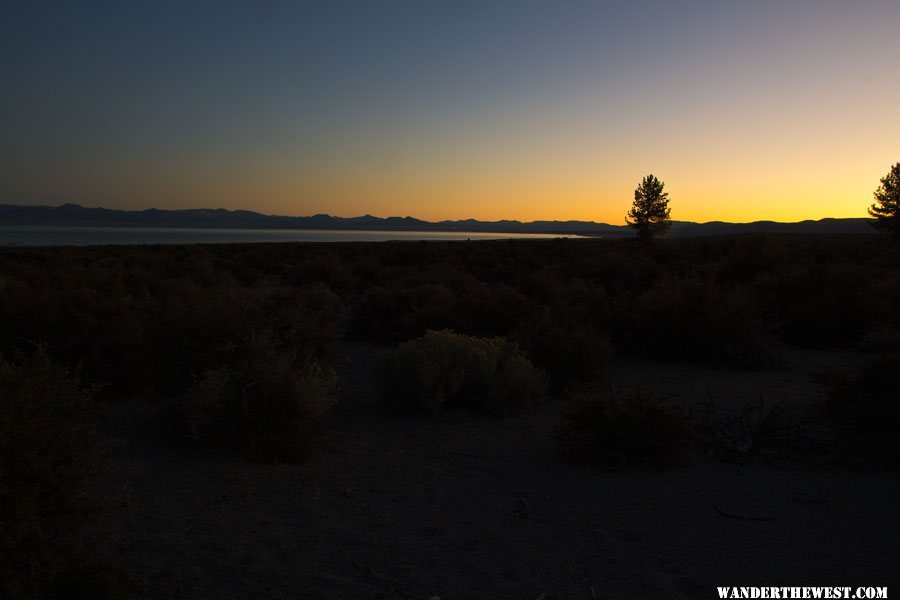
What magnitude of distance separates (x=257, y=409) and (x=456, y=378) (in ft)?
7.67

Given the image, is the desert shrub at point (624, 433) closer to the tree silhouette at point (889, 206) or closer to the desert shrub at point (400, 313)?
the desert shrub at point (400, 313)

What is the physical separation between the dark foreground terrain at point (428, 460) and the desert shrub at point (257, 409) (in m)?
0.02

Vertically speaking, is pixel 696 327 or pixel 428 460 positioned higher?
pixel 696 327

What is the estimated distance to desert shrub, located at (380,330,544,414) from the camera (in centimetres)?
701

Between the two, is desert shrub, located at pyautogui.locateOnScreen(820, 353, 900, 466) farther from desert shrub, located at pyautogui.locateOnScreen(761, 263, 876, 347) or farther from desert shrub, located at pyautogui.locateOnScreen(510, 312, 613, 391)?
desert shrub, located at pyautogui.locateOnScreen(761, 263, 876, 347)

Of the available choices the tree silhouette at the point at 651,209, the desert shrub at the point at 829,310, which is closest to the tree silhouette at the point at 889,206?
the tree silhouette at the point at 651,209

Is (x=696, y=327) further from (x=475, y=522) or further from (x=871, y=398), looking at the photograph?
(x=475, y=522)

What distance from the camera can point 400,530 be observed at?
442cm

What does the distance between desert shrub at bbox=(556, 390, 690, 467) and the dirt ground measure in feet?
0.51

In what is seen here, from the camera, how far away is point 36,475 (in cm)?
296

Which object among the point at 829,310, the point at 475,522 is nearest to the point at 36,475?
the point at 475,522

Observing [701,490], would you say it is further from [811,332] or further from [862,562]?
[811,332]

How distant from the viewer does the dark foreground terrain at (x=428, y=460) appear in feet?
11.9

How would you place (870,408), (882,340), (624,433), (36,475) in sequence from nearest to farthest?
(36,475)
(624,433)
(870,408)
(882,340)
